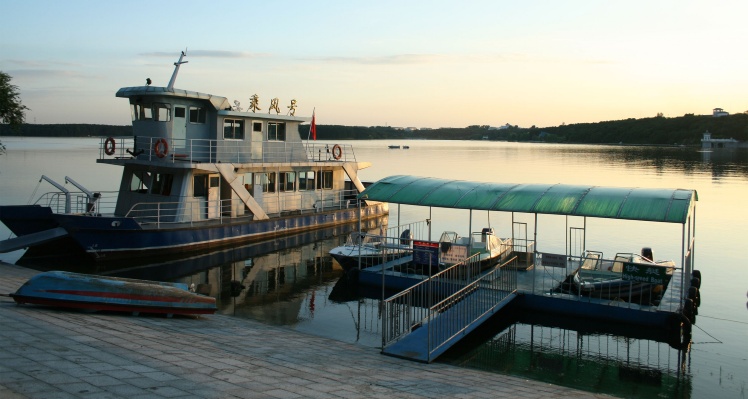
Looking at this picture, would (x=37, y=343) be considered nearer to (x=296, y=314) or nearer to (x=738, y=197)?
(x=296, y=314)

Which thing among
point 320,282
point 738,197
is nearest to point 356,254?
point 320,282

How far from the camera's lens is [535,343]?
54.4ft

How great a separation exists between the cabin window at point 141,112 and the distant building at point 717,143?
487ft

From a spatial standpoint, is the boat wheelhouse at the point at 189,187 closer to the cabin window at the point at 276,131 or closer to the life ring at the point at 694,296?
the cabin window at the point at 276,131

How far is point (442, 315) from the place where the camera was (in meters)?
15.4

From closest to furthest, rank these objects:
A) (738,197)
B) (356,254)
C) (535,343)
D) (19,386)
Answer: (19,386) → (535,343) → (356,254) → (738,197)

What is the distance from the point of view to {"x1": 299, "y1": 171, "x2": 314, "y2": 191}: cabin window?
33656 mm

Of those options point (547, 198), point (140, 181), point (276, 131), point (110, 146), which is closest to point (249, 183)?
point (276, 131)

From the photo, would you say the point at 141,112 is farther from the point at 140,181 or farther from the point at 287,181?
the point at 287,181

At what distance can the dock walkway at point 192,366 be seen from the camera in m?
9.18

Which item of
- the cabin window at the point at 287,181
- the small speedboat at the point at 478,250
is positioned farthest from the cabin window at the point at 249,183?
the small speedboat at the point at 478,250

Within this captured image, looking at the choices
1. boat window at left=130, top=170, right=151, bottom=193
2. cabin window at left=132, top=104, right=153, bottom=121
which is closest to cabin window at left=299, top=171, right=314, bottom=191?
boat window at left=130, top=170, right=151, bottom=193

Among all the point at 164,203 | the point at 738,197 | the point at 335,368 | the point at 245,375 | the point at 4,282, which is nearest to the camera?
the point at 245,375

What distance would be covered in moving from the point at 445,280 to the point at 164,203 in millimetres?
13241
